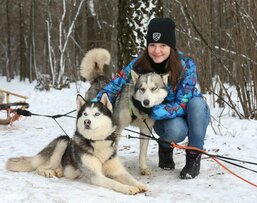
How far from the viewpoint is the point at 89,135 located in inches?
111

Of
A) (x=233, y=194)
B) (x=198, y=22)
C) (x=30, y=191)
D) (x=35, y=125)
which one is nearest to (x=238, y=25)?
(x=198, y=22)

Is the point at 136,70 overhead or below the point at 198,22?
below

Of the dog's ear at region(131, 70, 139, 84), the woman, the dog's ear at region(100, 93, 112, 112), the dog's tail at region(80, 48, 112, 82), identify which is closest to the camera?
the dog's ear at region(100, 93, 112, 112)

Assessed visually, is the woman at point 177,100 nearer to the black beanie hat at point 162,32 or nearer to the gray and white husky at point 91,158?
the black beanie hat at point 162,32

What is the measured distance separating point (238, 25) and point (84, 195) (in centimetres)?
369

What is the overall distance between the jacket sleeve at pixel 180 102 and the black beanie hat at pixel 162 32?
0.26m

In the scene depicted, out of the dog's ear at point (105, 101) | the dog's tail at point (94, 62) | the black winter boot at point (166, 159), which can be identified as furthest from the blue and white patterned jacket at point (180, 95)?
the dog's tail at point (94, 62)

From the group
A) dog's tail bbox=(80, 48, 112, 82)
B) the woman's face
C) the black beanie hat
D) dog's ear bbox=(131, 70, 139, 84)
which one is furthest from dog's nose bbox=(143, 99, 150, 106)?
dog's tail bbox=(80, 48, 112, 82)

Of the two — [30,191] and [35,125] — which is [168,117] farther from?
[35,125]

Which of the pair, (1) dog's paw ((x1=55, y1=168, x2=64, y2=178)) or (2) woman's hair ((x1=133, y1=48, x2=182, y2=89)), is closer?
(1) dog's paw ((x1=55, y1=168, x2=64, y2=178))

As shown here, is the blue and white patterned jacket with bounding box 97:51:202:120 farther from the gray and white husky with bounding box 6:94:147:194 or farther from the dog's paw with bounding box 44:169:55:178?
the dog's paw with bounding box 44:169:55:178

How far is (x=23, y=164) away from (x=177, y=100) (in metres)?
1.43

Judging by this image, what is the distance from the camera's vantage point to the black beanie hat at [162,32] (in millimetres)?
3121

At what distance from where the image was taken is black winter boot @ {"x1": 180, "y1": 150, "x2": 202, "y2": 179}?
3045 mm
